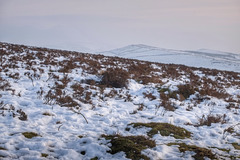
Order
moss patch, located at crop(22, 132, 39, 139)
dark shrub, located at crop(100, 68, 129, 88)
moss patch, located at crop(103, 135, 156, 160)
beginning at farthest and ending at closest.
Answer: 1. dark shrub, located at crop(100, 68, 129, 88)
2. moss patch, located at crop(22, 132, 39, 139)
3. moss patch, located at crop(103, 135, 156, 160)

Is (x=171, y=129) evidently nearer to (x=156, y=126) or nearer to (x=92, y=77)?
(x=156, y=126)

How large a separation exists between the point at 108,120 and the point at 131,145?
212 cm

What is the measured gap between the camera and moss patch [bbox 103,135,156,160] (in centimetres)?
356

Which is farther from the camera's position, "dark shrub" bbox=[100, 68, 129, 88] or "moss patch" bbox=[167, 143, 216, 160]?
"dark shrub" bbox=[100, 68, 129, 88]

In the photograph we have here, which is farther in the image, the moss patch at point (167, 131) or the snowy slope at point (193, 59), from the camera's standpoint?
the snowy slope at point (193, 59)

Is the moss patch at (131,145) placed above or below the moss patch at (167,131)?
above

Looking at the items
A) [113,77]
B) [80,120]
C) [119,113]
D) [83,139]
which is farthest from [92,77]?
[83,139]

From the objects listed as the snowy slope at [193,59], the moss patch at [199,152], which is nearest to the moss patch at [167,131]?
the moss patch at [199,152]

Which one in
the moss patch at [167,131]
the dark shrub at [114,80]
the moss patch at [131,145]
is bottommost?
the moss patch at [167,131]

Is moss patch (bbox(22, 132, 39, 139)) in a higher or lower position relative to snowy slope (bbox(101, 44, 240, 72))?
lower

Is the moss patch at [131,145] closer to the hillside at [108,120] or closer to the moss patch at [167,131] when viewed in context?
the hillside at [108,120]

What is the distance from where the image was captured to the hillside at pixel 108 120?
3.73 metres

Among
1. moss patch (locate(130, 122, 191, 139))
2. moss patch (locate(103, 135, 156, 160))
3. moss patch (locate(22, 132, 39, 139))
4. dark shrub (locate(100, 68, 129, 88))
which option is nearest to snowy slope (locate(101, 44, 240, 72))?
dark shrub (locate(100, 68, 129, 88))

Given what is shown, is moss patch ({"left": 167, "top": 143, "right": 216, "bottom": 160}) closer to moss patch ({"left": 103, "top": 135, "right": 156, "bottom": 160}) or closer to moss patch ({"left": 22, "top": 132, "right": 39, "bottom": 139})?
moss patch ({"left": 103, "top": 135, "right": 156, "bottom": 160})
